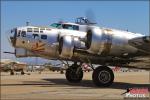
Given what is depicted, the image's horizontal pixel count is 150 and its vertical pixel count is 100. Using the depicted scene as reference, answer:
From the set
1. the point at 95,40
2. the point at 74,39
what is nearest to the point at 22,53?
the point at 74,39

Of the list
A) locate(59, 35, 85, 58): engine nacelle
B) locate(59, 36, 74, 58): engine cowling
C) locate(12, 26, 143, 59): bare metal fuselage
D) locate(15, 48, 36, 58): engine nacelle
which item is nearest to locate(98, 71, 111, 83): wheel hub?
locate(12, 26, 143, 59): bare metal fuselage

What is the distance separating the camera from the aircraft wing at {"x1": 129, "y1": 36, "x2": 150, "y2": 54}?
Answer: 17.4 meters

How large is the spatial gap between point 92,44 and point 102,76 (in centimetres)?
193

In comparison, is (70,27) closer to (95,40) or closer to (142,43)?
(95,40)

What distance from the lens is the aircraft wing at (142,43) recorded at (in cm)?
1744

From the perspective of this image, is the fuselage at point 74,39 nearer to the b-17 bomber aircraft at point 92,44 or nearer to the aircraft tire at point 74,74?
the b-17 bomber aircraft at point 92,44

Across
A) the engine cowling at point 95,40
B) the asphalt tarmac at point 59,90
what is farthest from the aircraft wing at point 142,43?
the asphalt tarmac at point 59,90

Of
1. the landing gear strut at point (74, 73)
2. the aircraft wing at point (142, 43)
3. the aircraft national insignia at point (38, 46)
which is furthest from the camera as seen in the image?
the landing gear strut at point (74, 73)

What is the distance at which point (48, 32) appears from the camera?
2022 centimetres

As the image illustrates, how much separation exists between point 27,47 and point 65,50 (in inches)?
91.1

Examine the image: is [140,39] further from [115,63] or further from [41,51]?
[41,51]

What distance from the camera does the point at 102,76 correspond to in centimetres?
1895

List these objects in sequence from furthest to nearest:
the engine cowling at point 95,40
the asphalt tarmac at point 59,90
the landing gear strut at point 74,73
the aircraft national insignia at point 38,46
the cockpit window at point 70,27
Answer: the landing gear strut at point 74,73 → the cockpit window at point 70,27 → the aircraft national insignia at point 38,46 → the engine cowling at point 95,40 → the asphalt tarmac at point 59,90

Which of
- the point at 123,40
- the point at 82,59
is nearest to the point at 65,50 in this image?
the point at 82,59
